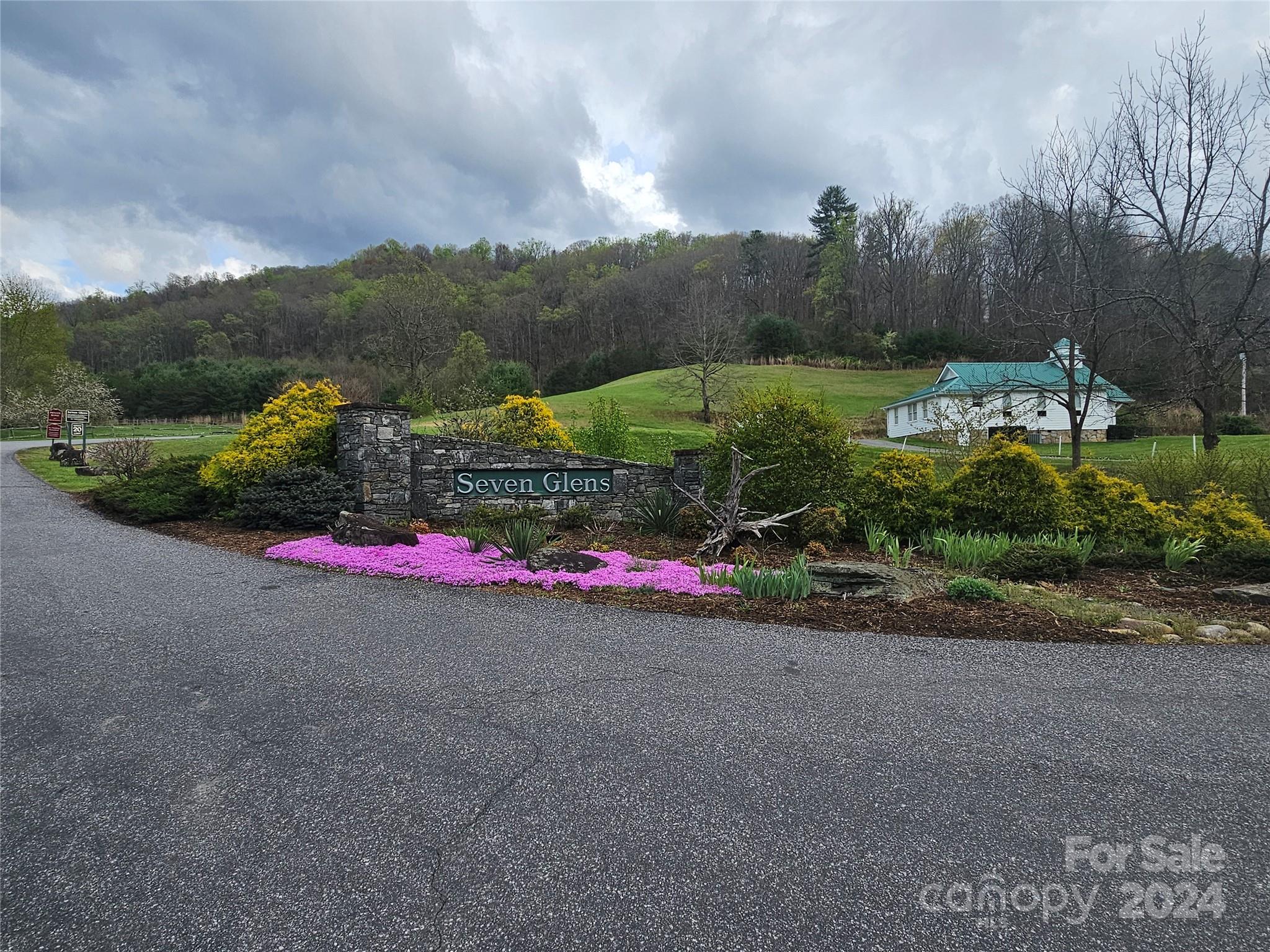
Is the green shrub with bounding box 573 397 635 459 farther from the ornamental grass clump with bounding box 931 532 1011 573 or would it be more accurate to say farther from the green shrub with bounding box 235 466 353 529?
the ornamental grass clump with bounding box 931 532 1011 573

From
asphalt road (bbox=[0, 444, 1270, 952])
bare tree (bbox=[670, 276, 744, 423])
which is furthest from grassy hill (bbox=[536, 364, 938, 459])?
asphalt road (bbox=[0, 444, 1270, 952])

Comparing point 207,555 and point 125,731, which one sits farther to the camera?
point 207,555

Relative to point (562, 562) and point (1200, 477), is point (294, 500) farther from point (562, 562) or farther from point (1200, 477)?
point (1200, 477)

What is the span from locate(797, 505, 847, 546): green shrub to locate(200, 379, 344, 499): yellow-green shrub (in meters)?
→ 8.03

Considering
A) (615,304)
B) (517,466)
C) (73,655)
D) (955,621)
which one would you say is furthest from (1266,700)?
(615,304)

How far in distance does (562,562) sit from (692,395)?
3323 centimetres

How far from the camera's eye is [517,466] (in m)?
10.3

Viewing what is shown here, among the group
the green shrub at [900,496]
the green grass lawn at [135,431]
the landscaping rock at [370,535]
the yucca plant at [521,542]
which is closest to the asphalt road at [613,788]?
the yucca plant at [521,542]

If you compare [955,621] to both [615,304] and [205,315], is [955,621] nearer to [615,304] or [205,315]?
[615,304]

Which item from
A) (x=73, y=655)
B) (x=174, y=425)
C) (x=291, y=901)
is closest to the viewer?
(x=291, y=901)

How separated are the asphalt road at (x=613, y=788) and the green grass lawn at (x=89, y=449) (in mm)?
12690

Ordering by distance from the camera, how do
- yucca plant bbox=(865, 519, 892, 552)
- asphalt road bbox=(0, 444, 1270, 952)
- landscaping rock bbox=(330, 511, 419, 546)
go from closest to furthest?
asphalt road bbox=(0, 444, 1270, 952) < yucca plant bbox=(865, 519, 892, 552) < landscaping rock bbox=(330, 511, 419, 546)

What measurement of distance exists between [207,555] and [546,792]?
293 inches

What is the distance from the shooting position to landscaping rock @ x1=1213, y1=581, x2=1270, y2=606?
5863mm
